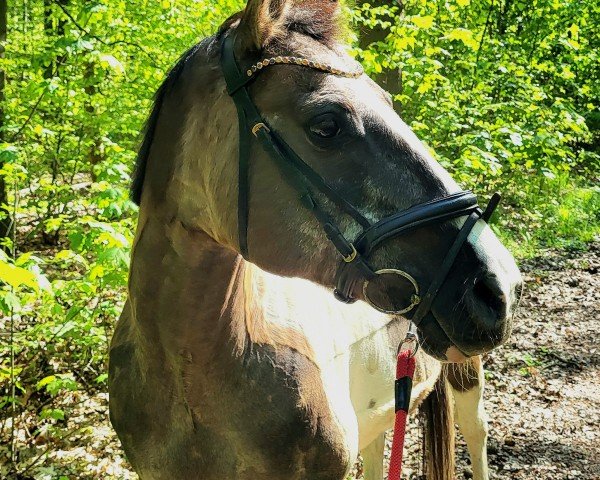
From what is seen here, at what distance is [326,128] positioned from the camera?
1.69 m

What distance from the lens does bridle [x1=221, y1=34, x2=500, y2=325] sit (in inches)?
62.8

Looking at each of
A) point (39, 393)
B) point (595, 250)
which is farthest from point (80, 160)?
point (595, 250)

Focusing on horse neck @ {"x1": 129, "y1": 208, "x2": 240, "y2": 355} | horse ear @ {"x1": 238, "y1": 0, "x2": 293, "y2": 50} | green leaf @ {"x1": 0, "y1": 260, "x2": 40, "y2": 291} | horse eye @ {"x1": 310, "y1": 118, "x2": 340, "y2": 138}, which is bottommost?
green leaf @ {"x1": 0, "y1": 260, "x2": 40, "y2": 291}

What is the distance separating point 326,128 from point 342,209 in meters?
0.22

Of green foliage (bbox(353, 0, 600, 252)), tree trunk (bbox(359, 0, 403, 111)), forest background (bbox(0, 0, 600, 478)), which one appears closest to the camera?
forest background (bbox(0, 0, 600, 478))

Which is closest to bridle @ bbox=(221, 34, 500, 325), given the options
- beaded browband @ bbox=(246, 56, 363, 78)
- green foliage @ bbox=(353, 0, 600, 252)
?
beaded browband @ bbox=(246, 56, 363, 78)

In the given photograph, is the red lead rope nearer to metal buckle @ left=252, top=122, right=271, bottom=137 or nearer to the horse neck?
the horse neck

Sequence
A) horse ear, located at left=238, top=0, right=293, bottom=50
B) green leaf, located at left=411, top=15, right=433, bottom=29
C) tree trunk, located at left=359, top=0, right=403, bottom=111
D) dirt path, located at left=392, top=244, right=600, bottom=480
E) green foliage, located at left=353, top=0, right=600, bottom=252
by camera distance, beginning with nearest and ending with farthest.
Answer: horse ear, located at left=238, top=0, right=293, bottom=50
dirt path, located at left=392, top=244, right=600, bottom=480
green leaf, located at left=411, top=15, right=433, bottom=29
green foliage, located at left=353, top=0, right=600, bottom=252
tree trunk, located at left=359, top=0, right=403, bottom=111

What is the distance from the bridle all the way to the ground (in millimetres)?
2647

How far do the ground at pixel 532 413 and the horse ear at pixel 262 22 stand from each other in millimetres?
2853

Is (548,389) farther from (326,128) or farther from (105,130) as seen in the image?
(326,128)

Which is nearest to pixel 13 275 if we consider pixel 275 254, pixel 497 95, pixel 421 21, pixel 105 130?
pixel 275 254

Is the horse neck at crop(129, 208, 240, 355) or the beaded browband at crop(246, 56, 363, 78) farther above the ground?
the beaded browband at crop(246, 56, 363, 78)

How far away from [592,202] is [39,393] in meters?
9.42
